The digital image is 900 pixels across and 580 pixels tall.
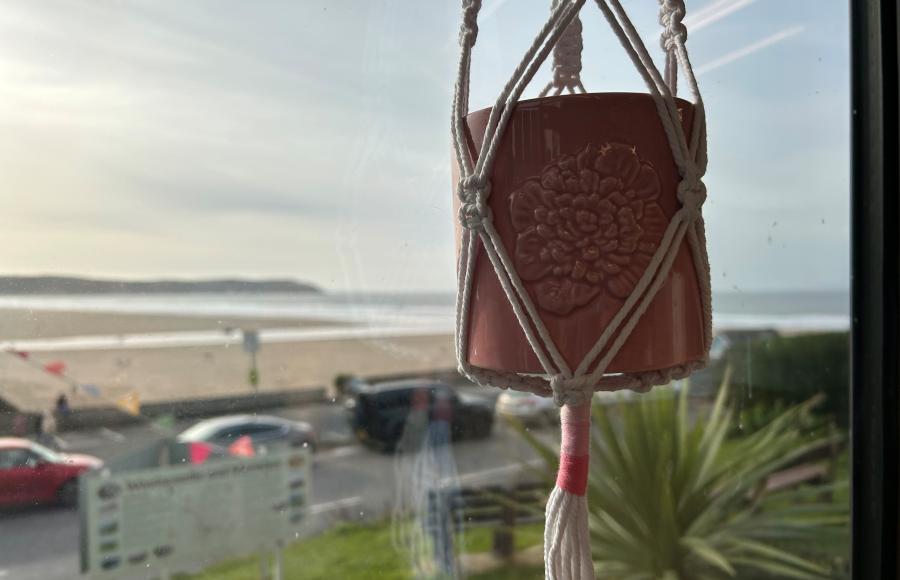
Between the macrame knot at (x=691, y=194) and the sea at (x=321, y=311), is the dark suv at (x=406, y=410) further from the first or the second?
the macrame knot at (x=691, y=194)

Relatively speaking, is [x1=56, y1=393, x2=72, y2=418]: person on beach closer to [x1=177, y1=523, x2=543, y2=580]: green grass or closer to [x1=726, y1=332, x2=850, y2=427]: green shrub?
[x1=177, y1=523, x2=543, y2=580]: green grass

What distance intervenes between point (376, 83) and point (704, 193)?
55cm

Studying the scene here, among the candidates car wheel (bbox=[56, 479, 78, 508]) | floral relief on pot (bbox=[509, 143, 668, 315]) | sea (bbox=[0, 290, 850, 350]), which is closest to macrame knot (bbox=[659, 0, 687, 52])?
floral relief on pot (bbox=[509, 143, 668, 315])

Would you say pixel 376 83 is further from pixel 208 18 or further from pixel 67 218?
pixel 67 218

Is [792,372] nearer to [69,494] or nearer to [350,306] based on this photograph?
[350,306]

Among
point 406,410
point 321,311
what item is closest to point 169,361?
point 321,311

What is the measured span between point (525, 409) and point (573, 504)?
1.78 ft

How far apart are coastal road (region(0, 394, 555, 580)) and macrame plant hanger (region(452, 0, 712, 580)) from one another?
45cm

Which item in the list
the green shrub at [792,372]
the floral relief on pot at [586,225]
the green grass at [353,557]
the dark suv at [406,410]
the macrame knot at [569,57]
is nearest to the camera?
the floral relief on pot at [586,225]

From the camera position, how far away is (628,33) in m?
0.49

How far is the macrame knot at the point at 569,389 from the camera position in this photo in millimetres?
443

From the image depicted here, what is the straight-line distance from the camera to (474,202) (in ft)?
1.51

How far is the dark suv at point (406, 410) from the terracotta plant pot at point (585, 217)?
52cm

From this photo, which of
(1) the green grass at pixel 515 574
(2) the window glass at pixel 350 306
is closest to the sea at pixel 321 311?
(2) the window glass at pixel 350 306
